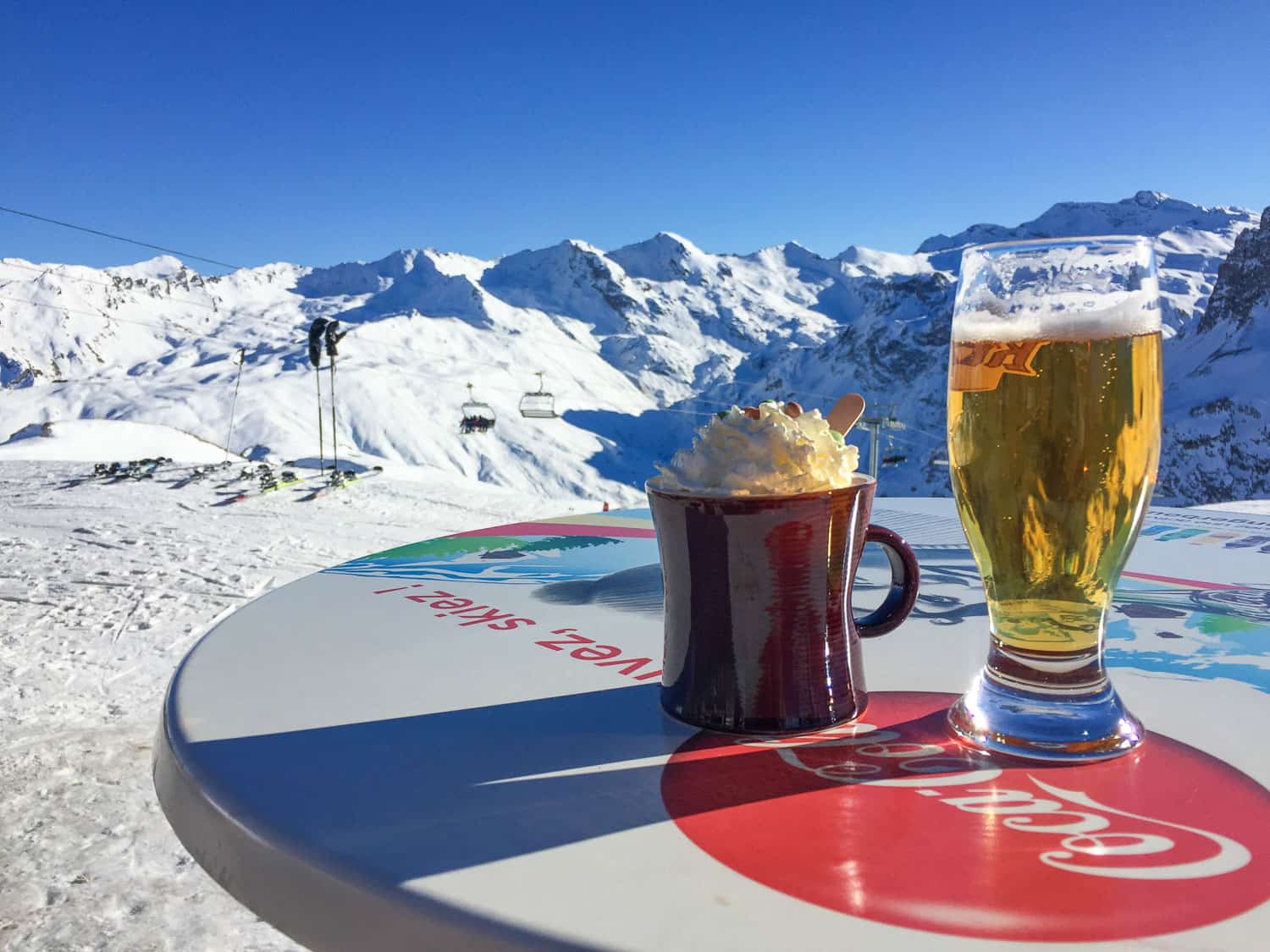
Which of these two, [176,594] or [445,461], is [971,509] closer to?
[176,594]

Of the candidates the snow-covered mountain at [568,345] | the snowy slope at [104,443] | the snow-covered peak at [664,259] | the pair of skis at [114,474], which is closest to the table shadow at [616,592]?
the pair of skis at [114,474]

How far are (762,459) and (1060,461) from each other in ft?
0.56

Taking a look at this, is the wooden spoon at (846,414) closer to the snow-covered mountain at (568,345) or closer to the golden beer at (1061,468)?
the golden beer at (1061,468)

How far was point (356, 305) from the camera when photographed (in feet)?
293

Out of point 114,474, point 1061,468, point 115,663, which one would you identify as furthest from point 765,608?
point 114,474

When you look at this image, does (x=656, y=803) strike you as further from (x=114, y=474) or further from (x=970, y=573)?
(x=114, y=474)

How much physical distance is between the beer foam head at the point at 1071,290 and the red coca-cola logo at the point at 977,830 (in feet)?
0.78

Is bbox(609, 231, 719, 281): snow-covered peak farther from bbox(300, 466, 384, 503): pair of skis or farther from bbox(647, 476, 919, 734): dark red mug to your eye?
bbox(647, 476, 919, 734): dark red mug

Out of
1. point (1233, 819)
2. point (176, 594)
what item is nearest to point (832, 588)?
point (1233, 819)

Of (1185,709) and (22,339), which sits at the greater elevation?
(22,339)

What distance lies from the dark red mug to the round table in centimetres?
2

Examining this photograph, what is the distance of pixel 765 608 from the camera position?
52 cm

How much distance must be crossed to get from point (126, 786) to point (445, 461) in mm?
48642

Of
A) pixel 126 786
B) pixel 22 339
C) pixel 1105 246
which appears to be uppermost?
pixel 22 339
